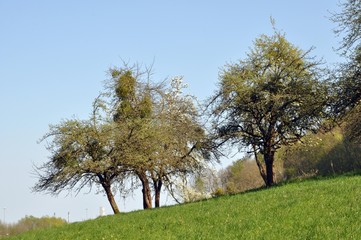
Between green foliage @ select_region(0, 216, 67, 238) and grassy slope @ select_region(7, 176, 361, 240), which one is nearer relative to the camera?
grassy slope @ select_region(7, 176, 361, 240)

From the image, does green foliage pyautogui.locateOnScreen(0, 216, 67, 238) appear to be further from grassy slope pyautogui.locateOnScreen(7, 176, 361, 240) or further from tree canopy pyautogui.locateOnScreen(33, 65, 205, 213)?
grassy slope pyautogui.locateOnScreen(7, 176, 361, 240)

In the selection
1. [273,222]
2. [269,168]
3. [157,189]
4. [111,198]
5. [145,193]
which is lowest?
[273,222]

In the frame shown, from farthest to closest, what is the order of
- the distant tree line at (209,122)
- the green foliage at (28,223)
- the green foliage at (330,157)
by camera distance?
the green foliage at (28,223) → the green foliage at (330,157) → the distant tree line at (209,122)

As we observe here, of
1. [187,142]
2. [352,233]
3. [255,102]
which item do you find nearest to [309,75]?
[255,102]

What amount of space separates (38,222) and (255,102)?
47.8 m

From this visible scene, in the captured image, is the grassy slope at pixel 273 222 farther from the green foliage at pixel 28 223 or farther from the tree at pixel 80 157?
the green foliage at pixel 28 223

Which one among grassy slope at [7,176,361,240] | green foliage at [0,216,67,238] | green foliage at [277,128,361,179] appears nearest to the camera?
grassy slope at [7,176,361,240]

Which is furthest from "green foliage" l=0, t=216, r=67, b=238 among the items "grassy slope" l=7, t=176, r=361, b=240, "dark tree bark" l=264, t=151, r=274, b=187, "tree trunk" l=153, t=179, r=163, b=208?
"grassy slope" l=7, t=176, r=361, b=240

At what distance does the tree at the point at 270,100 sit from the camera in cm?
3375

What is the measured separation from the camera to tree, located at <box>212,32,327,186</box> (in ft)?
111

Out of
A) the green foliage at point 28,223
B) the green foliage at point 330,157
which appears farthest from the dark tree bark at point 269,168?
the green foliage at point 28,223

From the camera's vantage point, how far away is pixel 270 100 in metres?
33.3

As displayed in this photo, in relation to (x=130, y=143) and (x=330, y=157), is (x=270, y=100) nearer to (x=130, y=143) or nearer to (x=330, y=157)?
(x=130, y=143)

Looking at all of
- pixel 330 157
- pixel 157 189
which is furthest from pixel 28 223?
→ pixel 330 157
